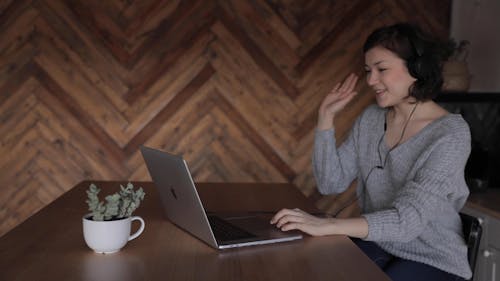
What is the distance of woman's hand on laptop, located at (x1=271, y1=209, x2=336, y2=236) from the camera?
5.02 feet

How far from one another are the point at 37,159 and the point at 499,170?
266 centimetres

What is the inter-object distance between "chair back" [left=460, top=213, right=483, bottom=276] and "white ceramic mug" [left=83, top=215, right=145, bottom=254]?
42.1 inches

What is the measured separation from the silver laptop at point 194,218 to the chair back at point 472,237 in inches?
23.7

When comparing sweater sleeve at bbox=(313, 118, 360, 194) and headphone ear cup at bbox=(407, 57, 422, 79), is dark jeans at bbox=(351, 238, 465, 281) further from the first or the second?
headphone ear cup at bbox=(407, 57, 422, 79)

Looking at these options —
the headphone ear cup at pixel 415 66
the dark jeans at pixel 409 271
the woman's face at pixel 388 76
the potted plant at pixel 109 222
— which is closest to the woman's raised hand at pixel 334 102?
the woman's face at pixel 388 76

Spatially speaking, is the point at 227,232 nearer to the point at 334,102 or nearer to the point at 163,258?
the point at 163,258

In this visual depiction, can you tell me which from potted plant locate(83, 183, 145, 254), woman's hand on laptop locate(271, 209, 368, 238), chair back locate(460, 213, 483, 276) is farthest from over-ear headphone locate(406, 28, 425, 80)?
potted plant locate(83, 183, 145, 254)

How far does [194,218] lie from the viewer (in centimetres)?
145

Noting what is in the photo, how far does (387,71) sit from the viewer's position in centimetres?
199

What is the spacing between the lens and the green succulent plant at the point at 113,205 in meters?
1.35

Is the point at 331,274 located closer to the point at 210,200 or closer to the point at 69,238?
the point at 69,238

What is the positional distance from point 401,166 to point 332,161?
305 millimetres

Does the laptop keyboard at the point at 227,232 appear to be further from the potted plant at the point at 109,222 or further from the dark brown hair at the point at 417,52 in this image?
the dark brown hair at the point at 417,52

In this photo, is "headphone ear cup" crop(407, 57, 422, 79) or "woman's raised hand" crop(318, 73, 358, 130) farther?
"woman's raised hand" crop(318, 73, 358, 130)
